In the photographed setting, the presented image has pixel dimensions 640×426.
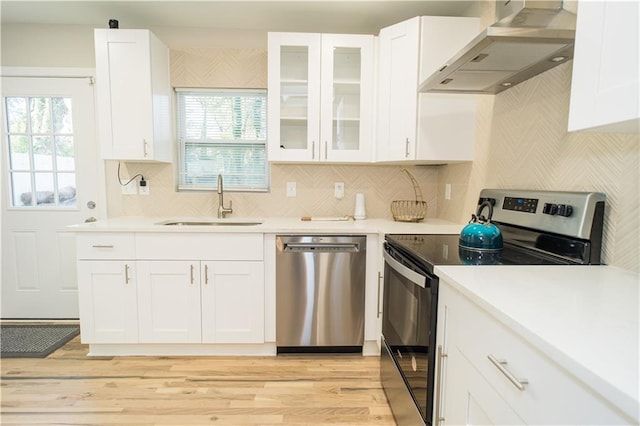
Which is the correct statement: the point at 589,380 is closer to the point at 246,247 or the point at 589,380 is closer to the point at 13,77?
the point at 246,247

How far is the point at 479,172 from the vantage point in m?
2.12

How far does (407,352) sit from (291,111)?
5.73 feet

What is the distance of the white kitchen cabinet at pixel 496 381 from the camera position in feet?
1.96

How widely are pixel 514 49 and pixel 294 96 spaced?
1.48 metres

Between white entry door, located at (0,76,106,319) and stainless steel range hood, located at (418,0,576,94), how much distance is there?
2629mm

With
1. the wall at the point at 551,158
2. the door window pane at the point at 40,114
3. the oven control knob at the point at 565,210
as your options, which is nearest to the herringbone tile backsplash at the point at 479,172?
the wall at the point at 551,158

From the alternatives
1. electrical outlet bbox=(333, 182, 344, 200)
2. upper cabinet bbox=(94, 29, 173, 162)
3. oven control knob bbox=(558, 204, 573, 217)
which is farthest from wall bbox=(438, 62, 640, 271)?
upper cabinet bbox=(94, 29, 173, 162)

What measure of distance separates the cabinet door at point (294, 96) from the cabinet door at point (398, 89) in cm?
45

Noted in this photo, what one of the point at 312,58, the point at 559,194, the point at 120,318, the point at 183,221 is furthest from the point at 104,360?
the point at 559,194

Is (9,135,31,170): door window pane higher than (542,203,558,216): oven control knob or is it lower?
higher

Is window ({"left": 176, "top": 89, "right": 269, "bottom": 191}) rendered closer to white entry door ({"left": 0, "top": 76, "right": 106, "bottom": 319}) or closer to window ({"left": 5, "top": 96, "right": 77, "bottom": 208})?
white entry door ({"left": 0, "top": 76, "right": 106, "bottom": 319})

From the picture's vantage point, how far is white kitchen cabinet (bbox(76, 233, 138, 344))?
210 centimetres

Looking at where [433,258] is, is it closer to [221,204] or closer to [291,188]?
[291,188]

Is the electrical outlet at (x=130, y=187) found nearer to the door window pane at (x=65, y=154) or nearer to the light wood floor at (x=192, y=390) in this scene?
the door window pane at (x=65, y=154)
